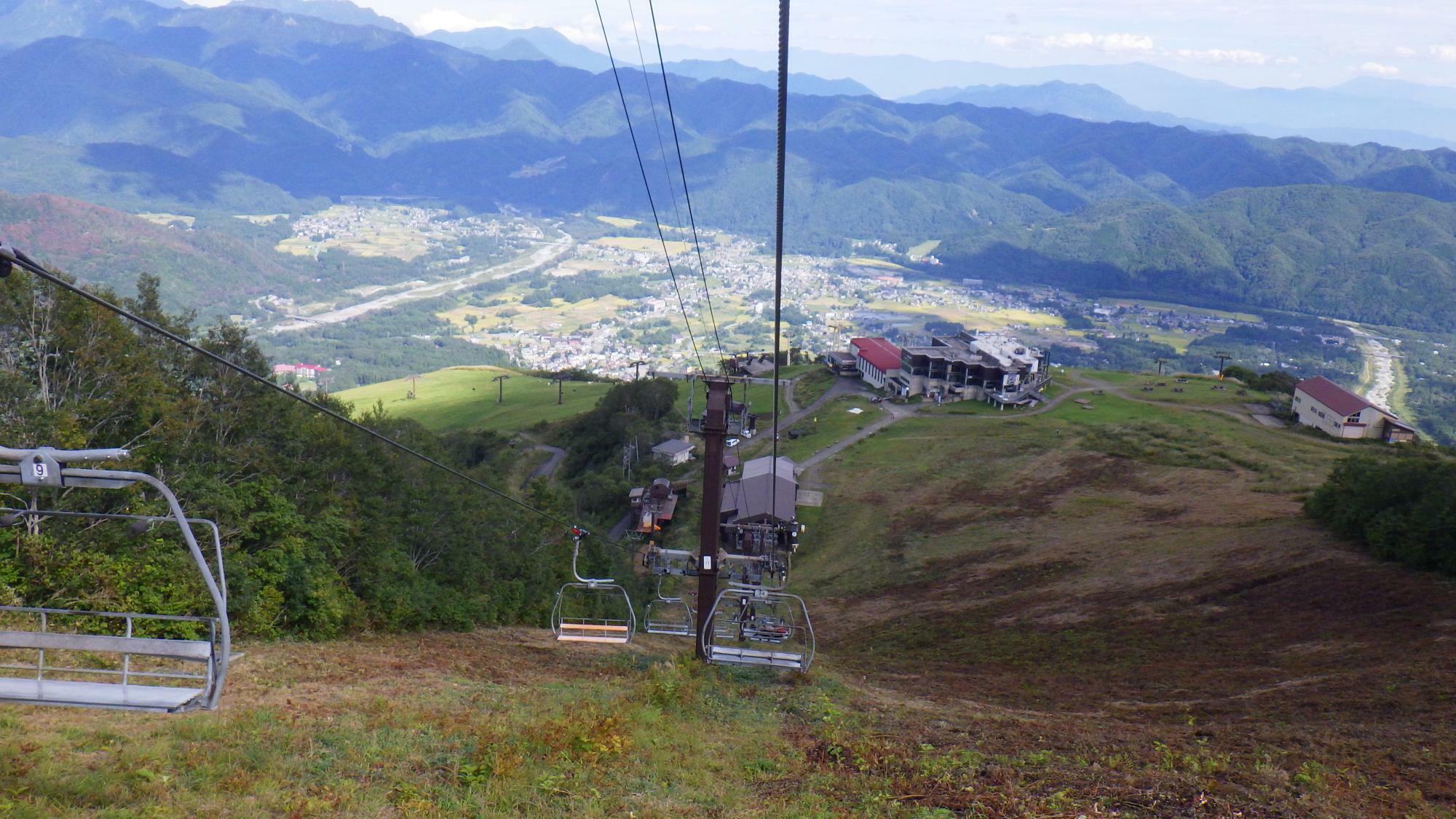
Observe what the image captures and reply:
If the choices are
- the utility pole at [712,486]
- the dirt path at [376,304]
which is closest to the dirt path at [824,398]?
the utility pole at [712,486]

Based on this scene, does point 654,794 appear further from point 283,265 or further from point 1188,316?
point 283,265

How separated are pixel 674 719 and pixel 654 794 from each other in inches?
123

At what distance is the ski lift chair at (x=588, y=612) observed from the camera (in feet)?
55.0

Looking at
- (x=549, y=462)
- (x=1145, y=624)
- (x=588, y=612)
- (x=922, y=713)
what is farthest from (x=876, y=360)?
(x=922, y=713)

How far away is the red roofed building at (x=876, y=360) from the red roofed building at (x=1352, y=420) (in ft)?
86.7

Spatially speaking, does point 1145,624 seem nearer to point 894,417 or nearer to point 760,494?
point 760,494

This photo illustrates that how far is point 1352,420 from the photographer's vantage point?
49.6 metres

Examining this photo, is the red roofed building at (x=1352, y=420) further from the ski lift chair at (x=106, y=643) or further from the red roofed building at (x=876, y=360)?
the ski lift chair at (x=106, y=643)

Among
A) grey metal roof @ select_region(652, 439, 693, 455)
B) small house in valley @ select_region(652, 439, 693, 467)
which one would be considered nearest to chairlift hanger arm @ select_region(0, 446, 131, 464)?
small house in valley @ select_region(652, 439, 693, 467)

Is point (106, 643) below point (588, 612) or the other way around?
the other way around

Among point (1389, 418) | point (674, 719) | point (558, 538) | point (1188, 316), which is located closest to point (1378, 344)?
point (1188, 316)

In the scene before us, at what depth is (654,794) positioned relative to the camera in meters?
9.59

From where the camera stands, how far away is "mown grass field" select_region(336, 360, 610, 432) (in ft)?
235

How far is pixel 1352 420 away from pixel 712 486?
4828cm
